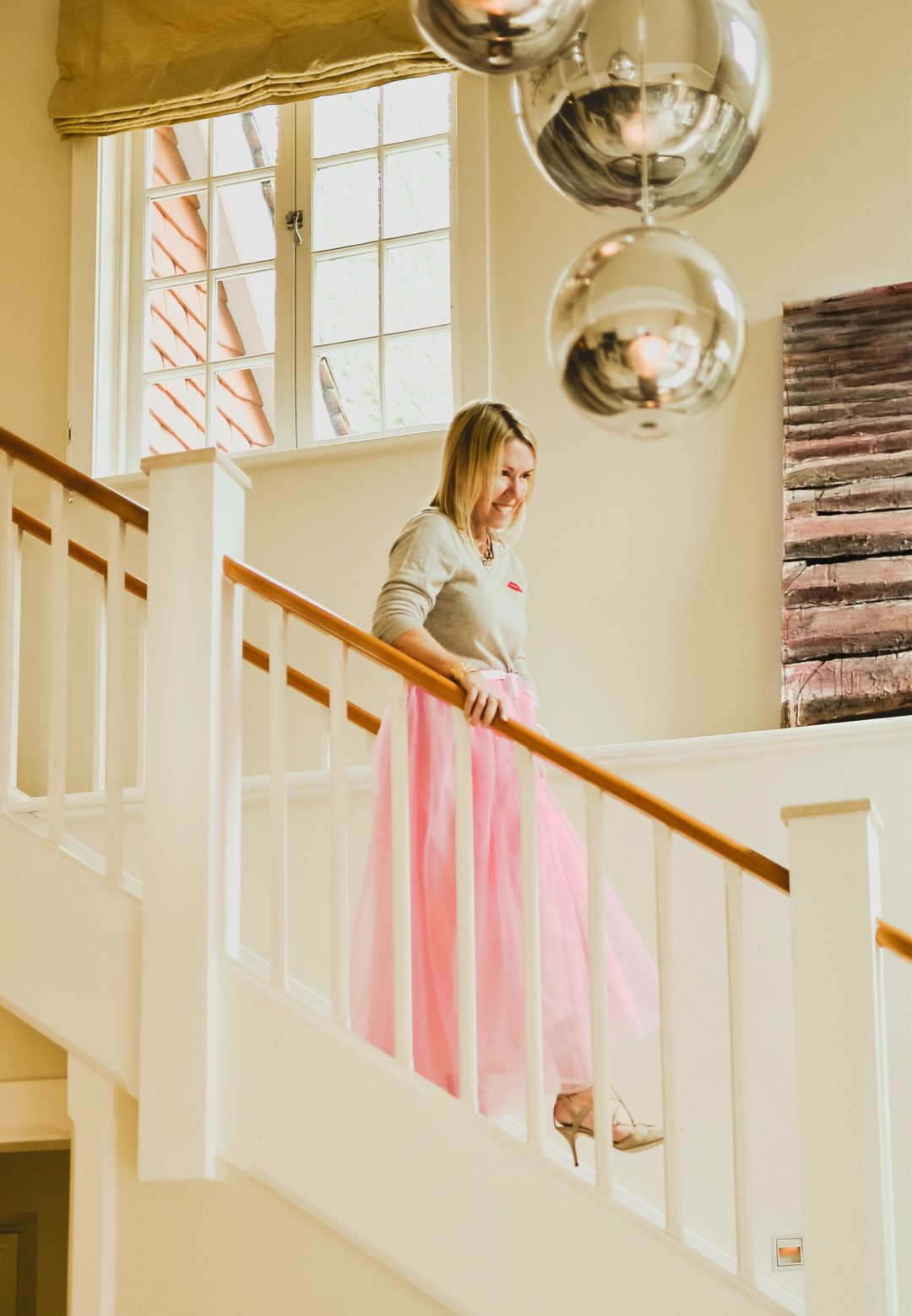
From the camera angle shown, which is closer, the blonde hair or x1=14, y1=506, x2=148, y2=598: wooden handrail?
the blonde hair

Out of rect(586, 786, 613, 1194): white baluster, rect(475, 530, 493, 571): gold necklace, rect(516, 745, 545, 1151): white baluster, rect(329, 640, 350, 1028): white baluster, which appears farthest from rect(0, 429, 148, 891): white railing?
rect(586, 786, 613, 1194): white baluster

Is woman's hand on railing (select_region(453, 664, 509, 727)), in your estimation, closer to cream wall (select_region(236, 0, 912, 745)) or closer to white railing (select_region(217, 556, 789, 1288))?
white railing (select_region(217, 556, 789, 1288))

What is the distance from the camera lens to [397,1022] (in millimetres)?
2480

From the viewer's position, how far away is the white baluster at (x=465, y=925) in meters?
2.44

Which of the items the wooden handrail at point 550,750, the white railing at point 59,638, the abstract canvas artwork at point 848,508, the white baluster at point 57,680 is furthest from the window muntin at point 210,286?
the wooden handrail at point 550,750

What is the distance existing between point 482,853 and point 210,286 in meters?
2.73

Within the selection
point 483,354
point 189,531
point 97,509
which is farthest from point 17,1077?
point 483,354

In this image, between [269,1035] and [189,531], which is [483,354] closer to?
[189,531]

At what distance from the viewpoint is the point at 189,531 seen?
9.11ft

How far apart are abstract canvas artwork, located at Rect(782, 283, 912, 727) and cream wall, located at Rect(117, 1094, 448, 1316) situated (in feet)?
5.67

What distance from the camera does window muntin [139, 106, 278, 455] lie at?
15.4 ft

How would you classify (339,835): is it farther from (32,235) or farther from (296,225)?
(32,235)

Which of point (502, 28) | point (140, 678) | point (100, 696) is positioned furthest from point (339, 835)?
point (502, 28)

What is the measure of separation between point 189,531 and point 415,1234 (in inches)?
52.1
